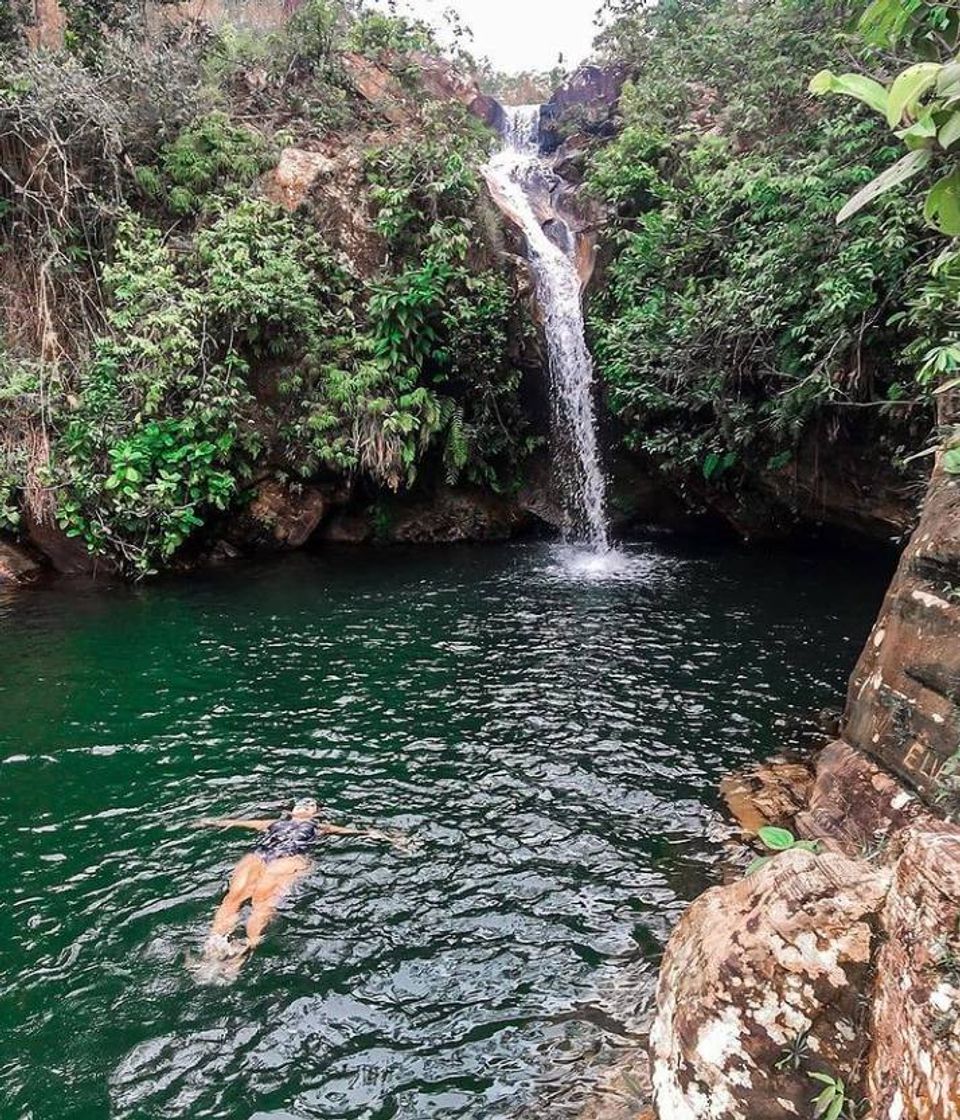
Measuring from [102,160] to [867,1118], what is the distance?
53.8ft

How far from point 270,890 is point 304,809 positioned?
0.83 meters

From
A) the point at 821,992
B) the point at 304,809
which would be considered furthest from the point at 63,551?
the point at 821,992

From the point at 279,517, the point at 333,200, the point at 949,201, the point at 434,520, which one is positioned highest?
the point at 333,200

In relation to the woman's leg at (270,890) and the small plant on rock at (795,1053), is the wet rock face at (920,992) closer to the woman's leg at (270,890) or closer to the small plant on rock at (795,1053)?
the small plant on rock at (795,1053)

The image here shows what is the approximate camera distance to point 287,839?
5191mm

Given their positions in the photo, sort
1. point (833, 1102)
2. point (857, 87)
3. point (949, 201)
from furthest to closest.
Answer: point (833, 1102), point (949, 201), point (857, 87)

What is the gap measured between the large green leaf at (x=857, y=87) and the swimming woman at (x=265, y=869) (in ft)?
15.0

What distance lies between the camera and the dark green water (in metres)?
3.62

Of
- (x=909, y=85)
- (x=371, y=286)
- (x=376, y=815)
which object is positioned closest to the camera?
(x=909, y=85)

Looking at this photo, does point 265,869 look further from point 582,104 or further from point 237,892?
point 582,104

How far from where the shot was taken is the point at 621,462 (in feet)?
48.8

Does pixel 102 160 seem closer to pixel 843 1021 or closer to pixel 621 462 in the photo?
pixel 621 462

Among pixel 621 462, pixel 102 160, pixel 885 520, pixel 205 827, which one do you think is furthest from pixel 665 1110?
pixel 102 160

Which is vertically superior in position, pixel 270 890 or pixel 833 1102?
pixel 833 1102
